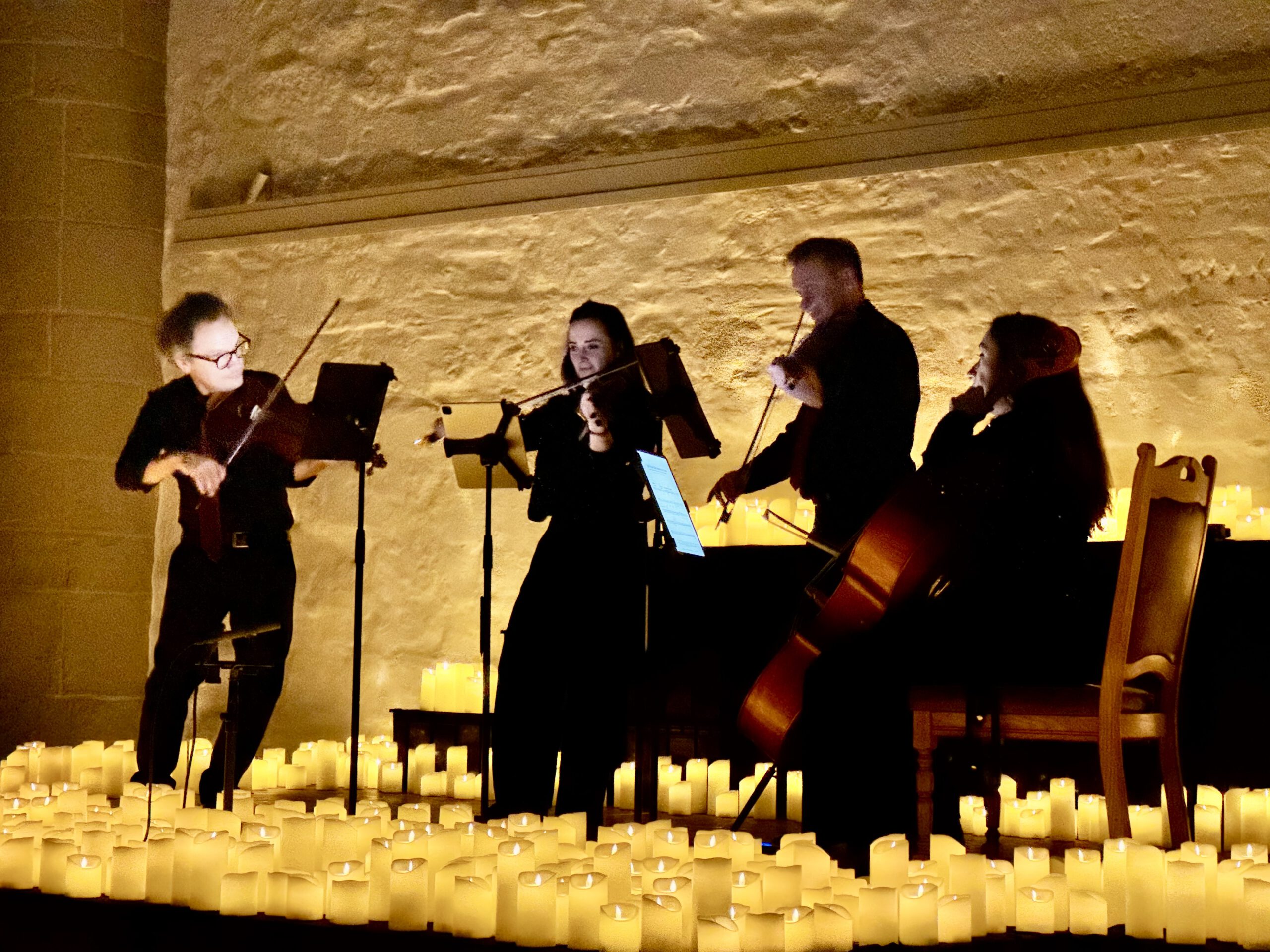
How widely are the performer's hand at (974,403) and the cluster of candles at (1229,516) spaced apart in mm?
505

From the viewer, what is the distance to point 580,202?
6.55 meters

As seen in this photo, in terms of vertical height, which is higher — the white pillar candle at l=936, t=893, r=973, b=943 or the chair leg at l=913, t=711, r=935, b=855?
the chair leg at l=913, t=711, r=935, b=855

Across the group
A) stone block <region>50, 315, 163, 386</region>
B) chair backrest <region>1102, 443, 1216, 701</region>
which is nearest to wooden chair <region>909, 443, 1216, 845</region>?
chair backrest <region>1102, 443, 1216, 701</region>

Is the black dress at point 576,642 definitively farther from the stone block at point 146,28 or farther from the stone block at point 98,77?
the stone block at point 146,28

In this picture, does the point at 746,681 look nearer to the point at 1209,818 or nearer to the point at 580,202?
the point at 1209,818

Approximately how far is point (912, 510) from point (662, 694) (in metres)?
1.43

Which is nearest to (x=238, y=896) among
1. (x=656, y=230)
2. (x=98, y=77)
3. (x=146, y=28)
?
(x=656, y=230)

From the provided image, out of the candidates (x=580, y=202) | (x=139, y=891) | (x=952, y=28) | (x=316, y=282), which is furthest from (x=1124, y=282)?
(x=139, y=891)

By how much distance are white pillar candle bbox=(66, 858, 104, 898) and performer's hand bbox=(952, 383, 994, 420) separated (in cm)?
288

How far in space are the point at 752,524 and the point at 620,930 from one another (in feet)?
9.18

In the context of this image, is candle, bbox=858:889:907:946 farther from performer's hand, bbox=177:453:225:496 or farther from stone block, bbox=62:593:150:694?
stone block, bbox=62:593:150:694

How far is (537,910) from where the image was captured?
268cm

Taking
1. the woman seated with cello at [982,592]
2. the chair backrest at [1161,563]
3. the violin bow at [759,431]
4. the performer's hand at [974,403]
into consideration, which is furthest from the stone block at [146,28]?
the chair backrest at [1161,563]

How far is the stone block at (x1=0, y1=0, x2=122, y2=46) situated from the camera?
22.9 feet
